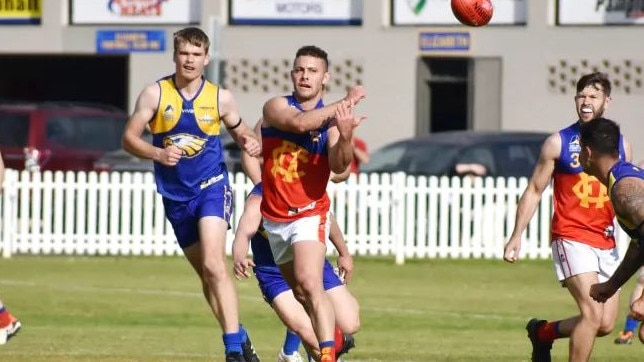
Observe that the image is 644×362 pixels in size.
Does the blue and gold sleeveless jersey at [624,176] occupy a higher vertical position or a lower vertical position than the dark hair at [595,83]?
lower

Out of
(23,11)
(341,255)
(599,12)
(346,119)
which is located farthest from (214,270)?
(23,11)

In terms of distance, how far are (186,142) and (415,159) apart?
1373 centimetres

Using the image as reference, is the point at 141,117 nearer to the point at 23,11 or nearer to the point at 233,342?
the point at 233,342

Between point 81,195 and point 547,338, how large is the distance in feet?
42.6

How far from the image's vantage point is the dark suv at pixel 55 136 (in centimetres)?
2958

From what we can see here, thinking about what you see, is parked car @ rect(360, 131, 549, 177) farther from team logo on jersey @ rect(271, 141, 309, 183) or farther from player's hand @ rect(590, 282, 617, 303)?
player's hand @ rect(590, 282, 617, 303)

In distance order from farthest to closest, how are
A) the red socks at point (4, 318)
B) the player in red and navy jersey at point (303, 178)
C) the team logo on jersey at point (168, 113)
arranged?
the red socks at point (4, 318) < the team logo on jersey at point (168, 113) < the player in red and navy jersey at point (303, 178)

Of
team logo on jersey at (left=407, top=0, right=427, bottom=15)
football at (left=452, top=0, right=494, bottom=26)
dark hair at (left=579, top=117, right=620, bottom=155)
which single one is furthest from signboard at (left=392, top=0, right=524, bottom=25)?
dark hair at (left=579, top=117, right=620, bottom=155)

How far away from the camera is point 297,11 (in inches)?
1497

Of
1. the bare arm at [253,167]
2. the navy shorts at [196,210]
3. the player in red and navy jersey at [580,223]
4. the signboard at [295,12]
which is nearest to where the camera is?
the player in red and navy jersey at [580,223]

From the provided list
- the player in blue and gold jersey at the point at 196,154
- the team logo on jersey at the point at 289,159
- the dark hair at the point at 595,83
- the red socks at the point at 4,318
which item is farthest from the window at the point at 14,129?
the team logo on jersey at the point at 289,159

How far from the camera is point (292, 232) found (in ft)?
39.3

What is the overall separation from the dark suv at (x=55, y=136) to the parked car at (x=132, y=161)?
0.89 meters

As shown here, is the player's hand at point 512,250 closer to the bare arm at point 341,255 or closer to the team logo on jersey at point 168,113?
the bare arm at point 341,255
